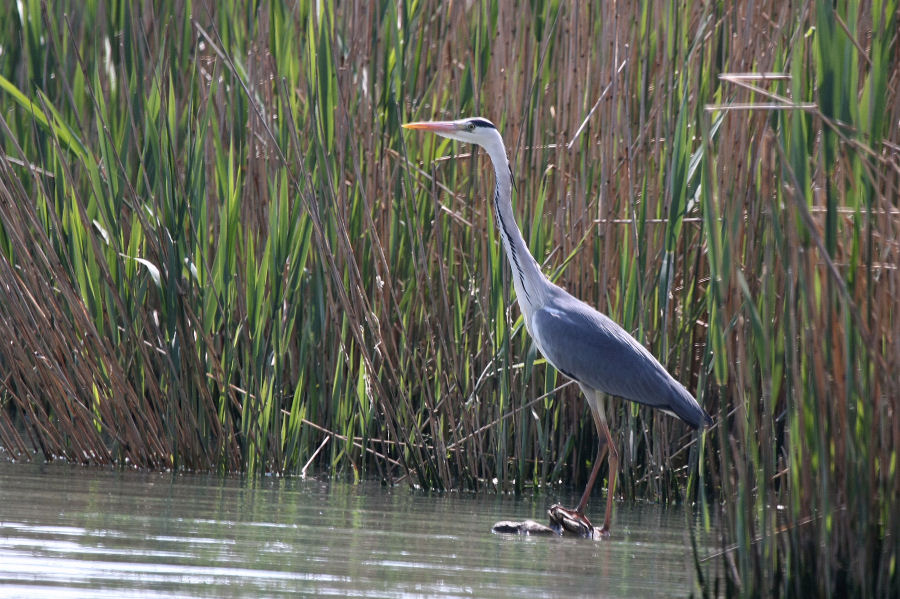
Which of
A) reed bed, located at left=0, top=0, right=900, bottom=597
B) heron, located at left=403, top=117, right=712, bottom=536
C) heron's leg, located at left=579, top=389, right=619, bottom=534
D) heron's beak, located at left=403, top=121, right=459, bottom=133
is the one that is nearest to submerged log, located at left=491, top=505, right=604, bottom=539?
heron, located at left=403, top=117, right=712, bottom=536

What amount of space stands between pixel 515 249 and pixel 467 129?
522 mm

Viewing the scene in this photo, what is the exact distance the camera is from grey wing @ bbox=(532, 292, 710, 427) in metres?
5.02

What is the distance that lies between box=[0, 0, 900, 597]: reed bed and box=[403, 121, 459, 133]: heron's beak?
0.13 metres

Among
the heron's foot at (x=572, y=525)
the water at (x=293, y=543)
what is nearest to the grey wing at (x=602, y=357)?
the water at (x=293, y=543)

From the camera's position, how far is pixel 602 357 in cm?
516

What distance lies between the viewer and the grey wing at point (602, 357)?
16.5 ft

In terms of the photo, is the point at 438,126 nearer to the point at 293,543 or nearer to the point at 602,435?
the point at 602,435

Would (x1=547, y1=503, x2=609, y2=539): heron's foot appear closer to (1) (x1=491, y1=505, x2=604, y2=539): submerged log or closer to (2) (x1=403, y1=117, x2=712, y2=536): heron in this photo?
(1) (x1=491, y1=505, x2=604, y2=539): submerged log

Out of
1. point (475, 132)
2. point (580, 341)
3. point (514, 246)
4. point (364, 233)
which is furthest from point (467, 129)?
point (580, 341)

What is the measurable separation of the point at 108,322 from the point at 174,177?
71cm

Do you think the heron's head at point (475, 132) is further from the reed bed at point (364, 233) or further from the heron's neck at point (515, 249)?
the reed bed at point (364, 233)

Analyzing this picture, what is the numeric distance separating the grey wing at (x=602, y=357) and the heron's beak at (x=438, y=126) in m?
0.82

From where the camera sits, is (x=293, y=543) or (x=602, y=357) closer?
(x=293, y=543)

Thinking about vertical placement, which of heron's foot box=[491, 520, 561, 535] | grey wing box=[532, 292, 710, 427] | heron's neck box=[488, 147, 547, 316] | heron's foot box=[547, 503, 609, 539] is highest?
heron's neck box=[488, 147, 547, 316]
